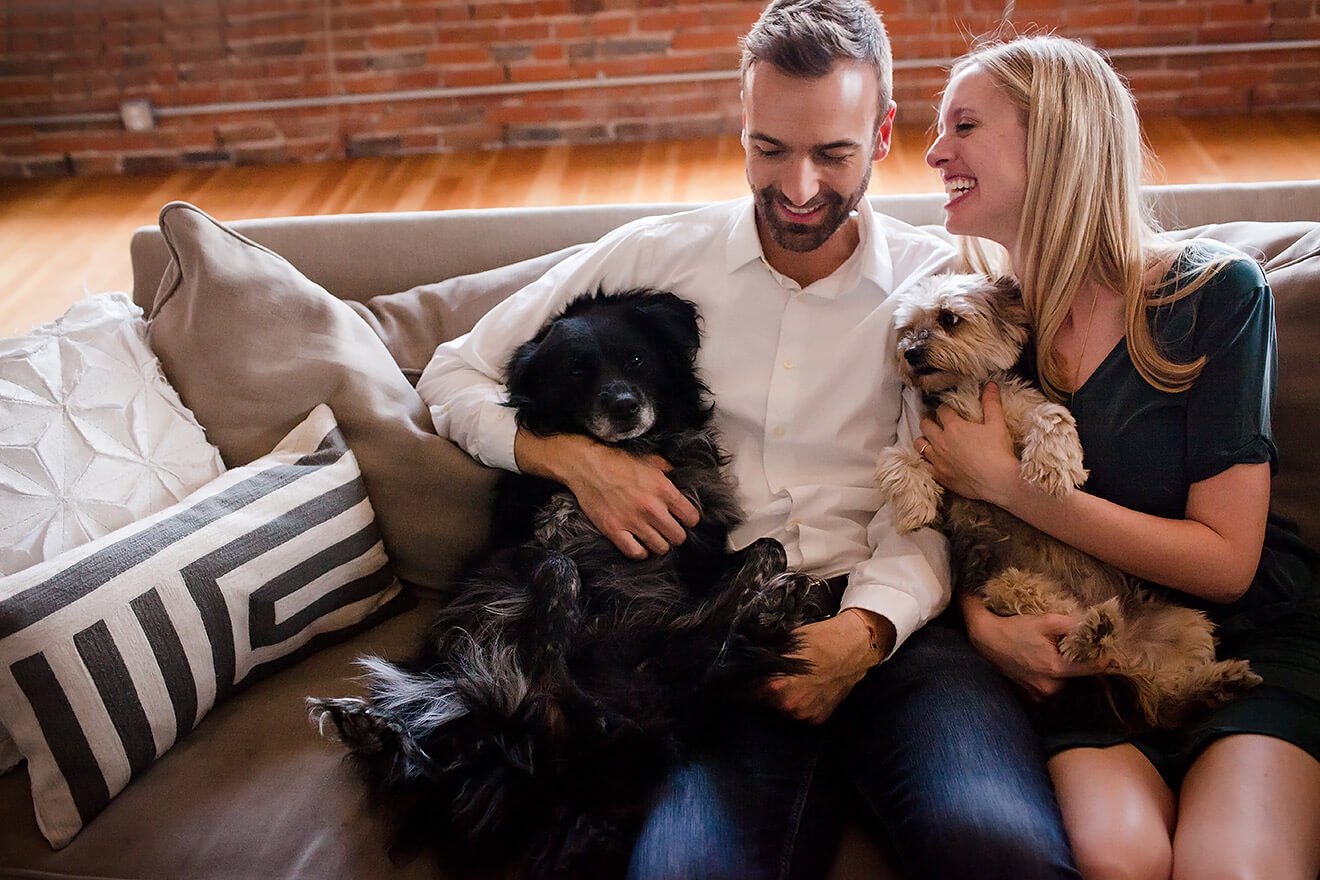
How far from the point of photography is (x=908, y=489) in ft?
5.62

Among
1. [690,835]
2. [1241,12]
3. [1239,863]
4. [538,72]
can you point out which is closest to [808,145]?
[690,835]

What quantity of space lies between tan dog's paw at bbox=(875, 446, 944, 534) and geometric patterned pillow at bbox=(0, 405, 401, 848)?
920 mm

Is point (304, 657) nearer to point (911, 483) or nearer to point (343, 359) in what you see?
point (343, 359)

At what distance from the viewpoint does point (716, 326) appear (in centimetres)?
193

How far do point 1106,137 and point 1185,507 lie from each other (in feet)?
1.93

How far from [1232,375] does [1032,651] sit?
0.50m

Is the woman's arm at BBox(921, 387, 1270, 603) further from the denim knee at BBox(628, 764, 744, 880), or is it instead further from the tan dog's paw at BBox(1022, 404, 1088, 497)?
the denim knee at BBox(628, 764, 744, 880)

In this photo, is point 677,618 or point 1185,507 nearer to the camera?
point 1185,507

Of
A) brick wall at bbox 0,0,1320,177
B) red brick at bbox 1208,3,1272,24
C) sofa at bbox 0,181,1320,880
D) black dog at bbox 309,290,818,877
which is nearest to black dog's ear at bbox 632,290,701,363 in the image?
black dog at bbox 309,290,818,877

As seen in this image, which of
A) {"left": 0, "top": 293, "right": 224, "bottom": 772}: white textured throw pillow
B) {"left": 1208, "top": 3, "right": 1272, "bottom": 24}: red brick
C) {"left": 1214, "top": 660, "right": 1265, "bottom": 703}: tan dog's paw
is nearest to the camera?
{"left": 1214, "top": 660, "right": 1265, "bottom": 703}: tan dog's paw

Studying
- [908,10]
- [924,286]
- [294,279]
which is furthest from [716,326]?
[908,10]

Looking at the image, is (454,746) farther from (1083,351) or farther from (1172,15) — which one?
(1172,15)

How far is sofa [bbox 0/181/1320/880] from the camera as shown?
1.50 metres

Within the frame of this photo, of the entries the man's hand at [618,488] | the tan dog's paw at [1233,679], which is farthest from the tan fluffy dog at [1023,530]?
the man's hand at [618,488]
